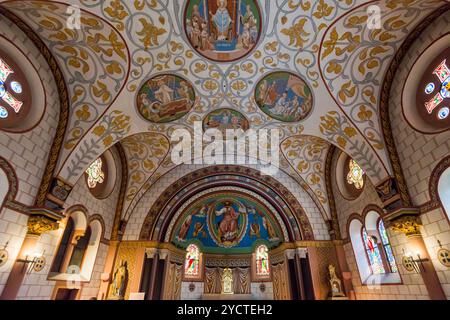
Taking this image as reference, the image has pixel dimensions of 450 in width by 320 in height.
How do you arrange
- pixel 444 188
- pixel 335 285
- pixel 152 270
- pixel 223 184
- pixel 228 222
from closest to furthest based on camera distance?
pixel 444 188, pixel 335 285, pixel 152 270, pixel 223 184, pixel 228 222

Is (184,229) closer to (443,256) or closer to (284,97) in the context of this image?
(284,97)

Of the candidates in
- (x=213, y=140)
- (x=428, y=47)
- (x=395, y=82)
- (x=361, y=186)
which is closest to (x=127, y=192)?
(x=213, y=140)

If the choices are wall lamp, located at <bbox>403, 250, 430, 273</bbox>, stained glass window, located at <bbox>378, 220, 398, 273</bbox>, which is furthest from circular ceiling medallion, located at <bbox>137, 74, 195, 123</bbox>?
wall lamp, located at <bbox>403, 250, 430, 273</bbox>

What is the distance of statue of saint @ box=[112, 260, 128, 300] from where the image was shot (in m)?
11.5

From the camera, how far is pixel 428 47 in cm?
748

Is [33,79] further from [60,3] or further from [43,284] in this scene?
[43,284]

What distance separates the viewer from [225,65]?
9305mm

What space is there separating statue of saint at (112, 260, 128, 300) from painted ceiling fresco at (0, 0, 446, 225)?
5.56 m

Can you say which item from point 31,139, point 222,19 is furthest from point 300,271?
point 31,139

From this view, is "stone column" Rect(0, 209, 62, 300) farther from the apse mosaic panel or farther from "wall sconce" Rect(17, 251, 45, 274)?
the apse mosaic panel

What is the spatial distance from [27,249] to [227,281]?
570 inches

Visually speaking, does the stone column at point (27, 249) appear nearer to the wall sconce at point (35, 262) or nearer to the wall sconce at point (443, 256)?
the wall sconce at point (35, 262)

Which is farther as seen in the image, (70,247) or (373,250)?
(373,250)
